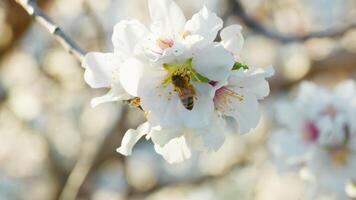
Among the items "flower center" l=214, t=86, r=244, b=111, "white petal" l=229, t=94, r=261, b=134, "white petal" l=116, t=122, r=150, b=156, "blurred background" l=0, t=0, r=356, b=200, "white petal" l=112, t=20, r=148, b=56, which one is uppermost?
"white petal" l=112, t=20, r=148, b=56

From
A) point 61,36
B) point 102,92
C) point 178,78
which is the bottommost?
point 102,92

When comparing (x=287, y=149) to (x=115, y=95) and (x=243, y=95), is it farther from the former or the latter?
(x=115, y=95)

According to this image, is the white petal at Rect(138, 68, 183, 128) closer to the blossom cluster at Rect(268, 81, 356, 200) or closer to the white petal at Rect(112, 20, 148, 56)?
the white petal at Rect(112, 20, 148, 56)

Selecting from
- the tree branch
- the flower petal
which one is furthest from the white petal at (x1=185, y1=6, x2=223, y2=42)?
the tree branch

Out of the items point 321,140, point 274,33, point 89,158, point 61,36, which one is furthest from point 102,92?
point 61,36

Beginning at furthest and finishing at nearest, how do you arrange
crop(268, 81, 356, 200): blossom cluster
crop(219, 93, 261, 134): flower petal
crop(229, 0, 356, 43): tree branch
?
crop(229, 0, 356, 43): tree branch
crop(268, 81, 356, 200): blossom cluster
crop(219, 93, 261, 134): flower petal

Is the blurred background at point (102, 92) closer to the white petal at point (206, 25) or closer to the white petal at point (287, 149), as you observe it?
the white petal at point (287, 149)
